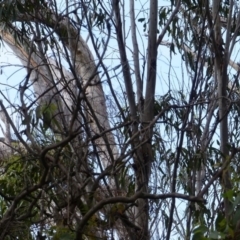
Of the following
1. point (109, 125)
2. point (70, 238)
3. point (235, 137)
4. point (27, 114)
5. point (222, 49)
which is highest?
point (222, 49)

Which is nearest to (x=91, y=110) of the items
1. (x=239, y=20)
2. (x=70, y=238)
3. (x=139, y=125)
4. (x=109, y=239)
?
(x=139, y=125)

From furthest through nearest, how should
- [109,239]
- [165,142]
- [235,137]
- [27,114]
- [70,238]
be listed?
[235,137] → [165,142] → [27,114] → [109,239] → [70,238]

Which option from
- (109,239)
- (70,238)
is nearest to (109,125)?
(109,239)

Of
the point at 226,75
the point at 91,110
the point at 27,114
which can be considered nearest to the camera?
the point at 27,114

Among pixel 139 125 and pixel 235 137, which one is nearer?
pixel 139 125

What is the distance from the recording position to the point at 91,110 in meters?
4.11

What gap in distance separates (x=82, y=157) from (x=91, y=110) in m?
0.40

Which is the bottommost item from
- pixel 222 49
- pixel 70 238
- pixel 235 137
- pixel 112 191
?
pixel 70 238

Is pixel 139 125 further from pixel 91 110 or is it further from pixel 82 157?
pixel 82 157

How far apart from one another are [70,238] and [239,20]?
8.39 ft

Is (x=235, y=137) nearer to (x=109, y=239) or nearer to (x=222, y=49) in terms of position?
(x=222, y=49)

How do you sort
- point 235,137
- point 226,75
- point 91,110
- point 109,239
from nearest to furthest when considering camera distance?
1. point 109,239
2. point 91,110
3. point 226,75
4. point 235,137

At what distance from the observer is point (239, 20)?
511 cm

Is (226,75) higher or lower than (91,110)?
higher
